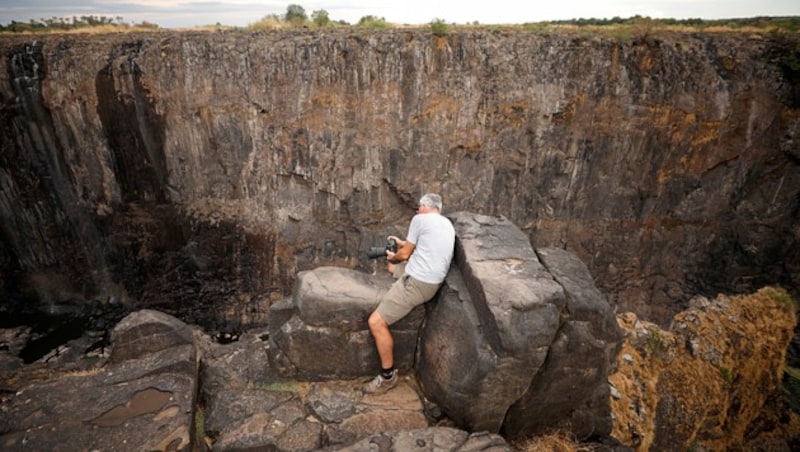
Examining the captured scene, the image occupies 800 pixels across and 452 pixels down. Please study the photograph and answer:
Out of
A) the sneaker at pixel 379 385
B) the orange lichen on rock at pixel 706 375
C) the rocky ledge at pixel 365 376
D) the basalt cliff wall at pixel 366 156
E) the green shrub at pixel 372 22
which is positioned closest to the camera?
the rocky ledge at pixel 365 376

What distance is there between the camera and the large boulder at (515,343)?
3508 mm

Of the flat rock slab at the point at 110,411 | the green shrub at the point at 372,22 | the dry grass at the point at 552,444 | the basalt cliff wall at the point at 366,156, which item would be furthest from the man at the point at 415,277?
the green shrub at the point at 372,22

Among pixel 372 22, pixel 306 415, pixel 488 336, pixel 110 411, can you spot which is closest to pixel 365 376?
pixel 306 415

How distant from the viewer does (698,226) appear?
1301 centimetres

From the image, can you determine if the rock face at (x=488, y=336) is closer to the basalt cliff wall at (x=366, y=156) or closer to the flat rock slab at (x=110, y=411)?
the flat rock slab at (x=110, y=411)

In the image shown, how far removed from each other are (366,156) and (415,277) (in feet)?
29.0

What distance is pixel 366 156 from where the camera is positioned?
40.4ft

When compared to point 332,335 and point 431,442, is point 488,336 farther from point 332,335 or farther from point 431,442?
point 332,335

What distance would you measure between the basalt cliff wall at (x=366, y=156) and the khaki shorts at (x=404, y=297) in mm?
8754

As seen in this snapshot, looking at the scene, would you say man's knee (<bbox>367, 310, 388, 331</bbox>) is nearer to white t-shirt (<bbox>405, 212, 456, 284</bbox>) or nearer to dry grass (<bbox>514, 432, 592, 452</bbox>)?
white t-shirt (<bbox>405, 212, 456, 284</bbox>)

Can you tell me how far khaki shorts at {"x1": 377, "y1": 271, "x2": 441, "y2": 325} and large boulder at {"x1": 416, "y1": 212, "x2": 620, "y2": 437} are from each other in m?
0.19

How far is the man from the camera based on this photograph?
3.91 metres

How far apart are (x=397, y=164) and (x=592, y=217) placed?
6.54 metres

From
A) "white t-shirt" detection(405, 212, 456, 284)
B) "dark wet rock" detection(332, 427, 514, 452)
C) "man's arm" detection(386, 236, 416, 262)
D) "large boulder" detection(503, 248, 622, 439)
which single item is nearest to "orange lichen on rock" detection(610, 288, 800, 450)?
"large boulder" detection(503, 248, 622, 439)
